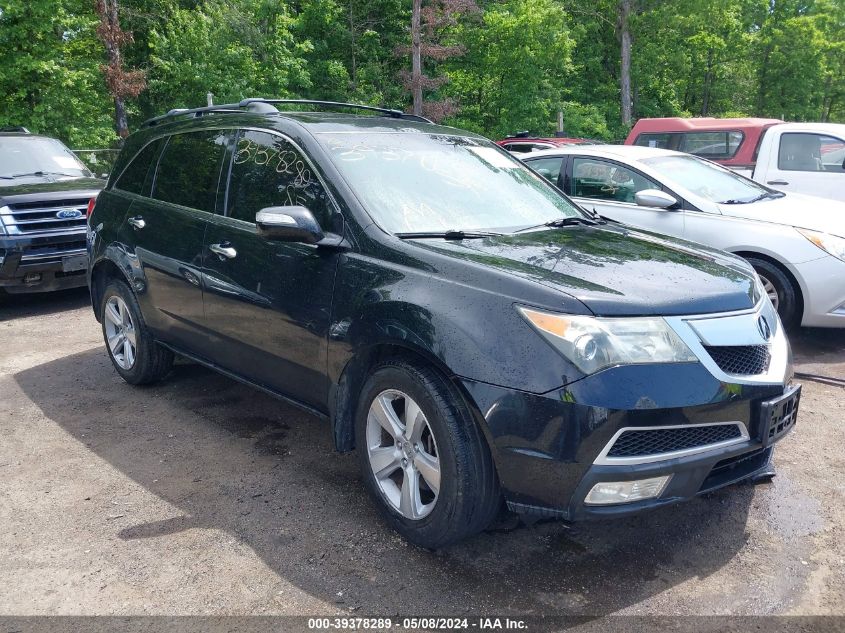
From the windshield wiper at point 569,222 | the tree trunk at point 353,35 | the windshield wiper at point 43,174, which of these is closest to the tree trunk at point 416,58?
the tree trunk at point 353,35

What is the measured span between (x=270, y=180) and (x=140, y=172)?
1.69m

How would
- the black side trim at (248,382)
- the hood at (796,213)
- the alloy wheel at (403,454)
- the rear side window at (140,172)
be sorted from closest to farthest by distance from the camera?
the alloy wheel at (403,454) < the black side trim at (248,382) < the rear side window at (140,172) < the hood at (796,213)

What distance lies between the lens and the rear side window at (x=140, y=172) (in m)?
Result: 5.00

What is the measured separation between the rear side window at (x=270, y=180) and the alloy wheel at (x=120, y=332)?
60.3 inches

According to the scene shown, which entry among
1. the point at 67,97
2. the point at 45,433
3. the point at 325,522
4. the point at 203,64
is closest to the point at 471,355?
the point at 325,522

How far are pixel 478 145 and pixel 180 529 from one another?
2.68 metres

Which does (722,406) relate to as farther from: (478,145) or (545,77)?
(545,77)

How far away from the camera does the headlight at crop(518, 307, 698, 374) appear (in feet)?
8.54

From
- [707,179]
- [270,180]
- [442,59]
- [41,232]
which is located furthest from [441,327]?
[442,59]

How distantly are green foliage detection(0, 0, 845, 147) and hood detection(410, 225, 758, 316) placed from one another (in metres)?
16.2

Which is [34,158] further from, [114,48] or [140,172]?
[114,48]

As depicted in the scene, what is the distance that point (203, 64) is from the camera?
2284 cm

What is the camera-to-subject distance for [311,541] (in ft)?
10.5

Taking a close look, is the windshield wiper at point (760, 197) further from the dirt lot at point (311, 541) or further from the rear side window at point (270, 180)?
the rear side window at point (270, 180)
